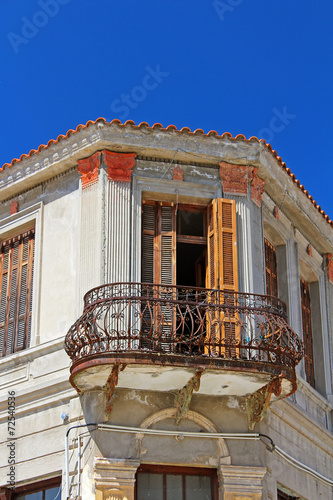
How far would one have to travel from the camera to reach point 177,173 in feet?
50.1

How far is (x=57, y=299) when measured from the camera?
14.9 meters

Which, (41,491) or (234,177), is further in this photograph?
(234,177)

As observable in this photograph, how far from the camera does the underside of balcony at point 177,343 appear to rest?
1293 cm

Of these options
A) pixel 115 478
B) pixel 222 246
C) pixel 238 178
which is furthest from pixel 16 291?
pixel 115 478

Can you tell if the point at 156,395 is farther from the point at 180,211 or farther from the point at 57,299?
the point at 180,211

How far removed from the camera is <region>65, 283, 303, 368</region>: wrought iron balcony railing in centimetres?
1311

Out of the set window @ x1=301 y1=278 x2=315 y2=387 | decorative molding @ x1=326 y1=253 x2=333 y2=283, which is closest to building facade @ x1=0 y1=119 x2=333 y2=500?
window @ x1=301 y1=278 x2=315 y2=387

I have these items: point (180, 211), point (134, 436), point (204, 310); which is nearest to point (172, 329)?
point (204, 310)

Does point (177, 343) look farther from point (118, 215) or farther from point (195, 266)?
point (195, 266)

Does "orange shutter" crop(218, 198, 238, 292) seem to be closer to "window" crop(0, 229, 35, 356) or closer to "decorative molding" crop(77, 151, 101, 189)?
"decorative molding" crop(77, 151, 101, 189)

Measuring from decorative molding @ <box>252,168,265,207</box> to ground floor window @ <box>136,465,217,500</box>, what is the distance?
14.3 ft

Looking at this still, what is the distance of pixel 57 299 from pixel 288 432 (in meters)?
4.03

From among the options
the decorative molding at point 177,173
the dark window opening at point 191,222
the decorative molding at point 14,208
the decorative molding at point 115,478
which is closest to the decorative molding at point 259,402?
the decorative molding at point 115,478

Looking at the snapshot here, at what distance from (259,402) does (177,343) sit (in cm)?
159
